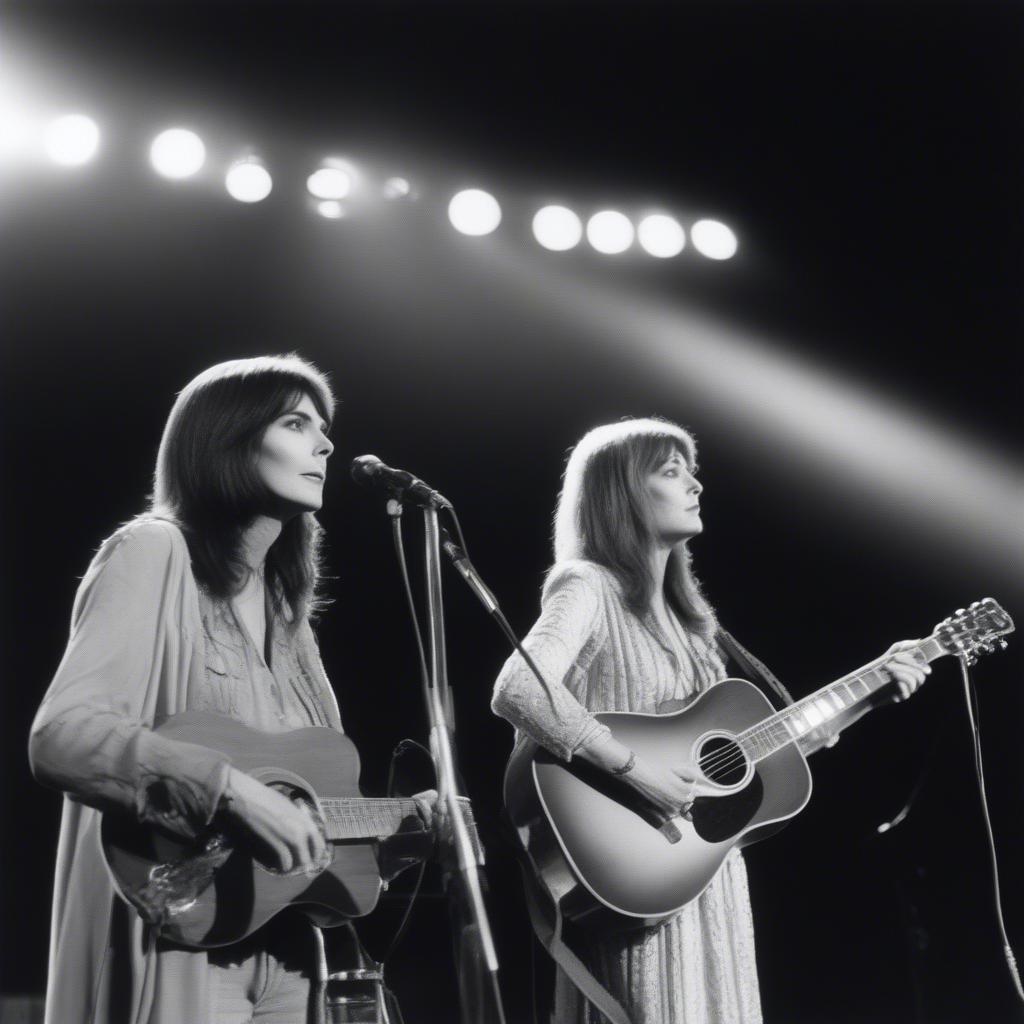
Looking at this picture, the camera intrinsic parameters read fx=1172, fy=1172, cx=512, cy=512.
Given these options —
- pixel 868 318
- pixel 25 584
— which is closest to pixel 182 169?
pixel 25 584

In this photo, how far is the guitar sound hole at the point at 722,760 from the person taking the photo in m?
3.12

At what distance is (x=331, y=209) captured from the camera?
4.58 m

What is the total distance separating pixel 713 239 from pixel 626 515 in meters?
2.21

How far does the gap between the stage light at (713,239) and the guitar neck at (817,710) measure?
2.21m

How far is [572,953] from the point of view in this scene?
2.84 m

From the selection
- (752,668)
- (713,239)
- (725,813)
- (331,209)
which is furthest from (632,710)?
(713,239)

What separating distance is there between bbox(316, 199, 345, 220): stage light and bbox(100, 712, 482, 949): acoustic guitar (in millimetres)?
2752

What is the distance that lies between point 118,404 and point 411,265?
1.28 meters

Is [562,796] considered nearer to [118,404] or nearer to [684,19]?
[118,404]

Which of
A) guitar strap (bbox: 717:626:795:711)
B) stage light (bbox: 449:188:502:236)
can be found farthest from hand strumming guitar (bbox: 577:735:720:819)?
stage light (bbox: 449:188:502:236)

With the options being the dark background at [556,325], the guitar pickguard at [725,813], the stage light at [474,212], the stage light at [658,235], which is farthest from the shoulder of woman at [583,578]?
the stage light at [658,235]

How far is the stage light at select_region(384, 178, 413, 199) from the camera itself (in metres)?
4.67

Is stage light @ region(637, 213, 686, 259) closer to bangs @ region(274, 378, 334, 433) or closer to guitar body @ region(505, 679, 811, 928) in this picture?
guitar body @ region(505, 679, 811, 928)

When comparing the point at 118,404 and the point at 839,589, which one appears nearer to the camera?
the point at 118,404
